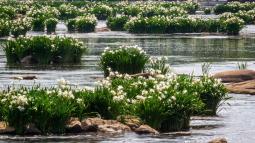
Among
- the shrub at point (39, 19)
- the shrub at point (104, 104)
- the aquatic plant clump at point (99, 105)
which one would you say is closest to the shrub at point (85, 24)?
the shrub at point (39, 19)

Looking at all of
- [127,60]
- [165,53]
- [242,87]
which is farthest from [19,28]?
[242,87]

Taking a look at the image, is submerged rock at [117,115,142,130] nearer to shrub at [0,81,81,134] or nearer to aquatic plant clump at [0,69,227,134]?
aquatic plant clump at [0,69,227,134]

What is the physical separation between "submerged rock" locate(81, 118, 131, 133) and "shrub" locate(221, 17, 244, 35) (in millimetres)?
54991

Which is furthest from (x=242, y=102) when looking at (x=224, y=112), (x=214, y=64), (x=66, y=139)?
(x=214, y=64)

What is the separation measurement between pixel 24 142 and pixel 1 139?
80 cm

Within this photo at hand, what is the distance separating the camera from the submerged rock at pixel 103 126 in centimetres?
2425

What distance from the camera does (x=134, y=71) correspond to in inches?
1572

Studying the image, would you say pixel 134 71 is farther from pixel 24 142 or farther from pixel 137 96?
pixel 24 142

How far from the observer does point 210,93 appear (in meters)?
28.7

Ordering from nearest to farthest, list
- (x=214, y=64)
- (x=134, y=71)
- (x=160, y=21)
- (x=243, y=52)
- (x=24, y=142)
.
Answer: (x=24, y=142)
(x=134, y=71)
(x=214, y=64)
(x=243, y=52)
(x=160, y=21)

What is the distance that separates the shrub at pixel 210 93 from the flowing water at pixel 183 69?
1.53ft

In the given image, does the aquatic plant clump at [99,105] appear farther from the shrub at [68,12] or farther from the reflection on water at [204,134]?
the shrub at [68,12]

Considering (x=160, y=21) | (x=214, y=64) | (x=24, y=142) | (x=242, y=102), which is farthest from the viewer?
(x=160, y=21)

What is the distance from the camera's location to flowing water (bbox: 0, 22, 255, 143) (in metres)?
23.7
